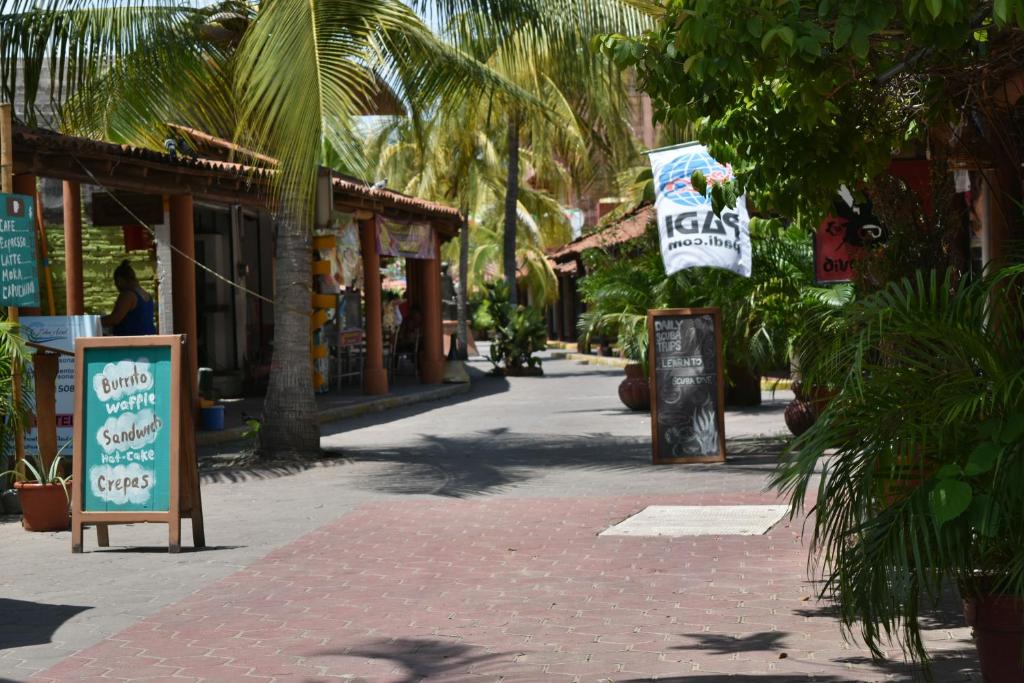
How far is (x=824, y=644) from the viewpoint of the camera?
6.29 meters

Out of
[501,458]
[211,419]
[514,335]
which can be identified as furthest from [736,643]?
→ [514,335]

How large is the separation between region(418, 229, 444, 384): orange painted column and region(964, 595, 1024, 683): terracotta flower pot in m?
22.6

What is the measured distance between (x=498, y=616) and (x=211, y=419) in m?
10.8

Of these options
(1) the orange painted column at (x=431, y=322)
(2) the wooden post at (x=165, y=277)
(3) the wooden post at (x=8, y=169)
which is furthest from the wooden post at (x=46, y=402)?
(1) the orange painted column at (x=431, y=322)

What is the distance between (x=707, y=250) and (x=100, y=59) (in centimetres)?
638

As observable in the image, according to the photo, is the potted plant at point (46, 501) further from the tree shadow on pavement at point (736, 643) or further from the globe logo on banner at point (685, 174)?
the globe logo on banner at point (685, 174)

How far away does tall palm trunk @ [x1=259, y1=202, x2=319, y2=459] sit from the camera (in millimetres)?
14523

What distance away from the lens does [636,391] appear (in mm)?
20453

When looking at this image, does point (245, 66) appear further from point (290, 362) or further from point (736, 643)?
point (736, 643)

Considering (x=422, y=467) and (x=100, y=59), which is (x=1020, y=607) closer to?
(x=422, y=467)

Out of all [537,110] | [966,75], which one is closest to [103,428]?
[966,75]

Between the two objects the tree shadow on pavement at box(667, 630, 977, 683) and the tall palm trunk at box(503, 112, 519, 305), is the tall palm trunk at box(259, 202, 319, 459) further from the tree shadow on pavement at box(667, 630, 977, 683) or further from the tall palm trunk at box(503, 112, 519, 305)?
the tall palm trunk at box(503, 112, 519, 305)

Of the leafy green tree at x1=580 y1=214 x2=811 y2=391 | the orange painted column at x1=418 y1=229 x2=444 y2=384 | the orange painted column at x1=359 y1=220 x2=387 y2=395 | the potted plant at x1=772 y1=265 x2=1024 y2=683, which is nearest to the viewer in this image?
the potted plant at x1=772 y1=265 x2=1024 y2=683

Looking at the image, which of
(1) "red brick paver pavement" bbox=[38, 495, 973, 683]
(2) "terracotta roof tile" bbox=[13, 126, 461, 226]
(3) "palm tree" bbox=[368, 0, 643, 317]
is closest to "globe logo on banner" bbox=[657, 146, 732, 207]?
(3) "palm tree" bbox=[368, 0, 643, 317]
